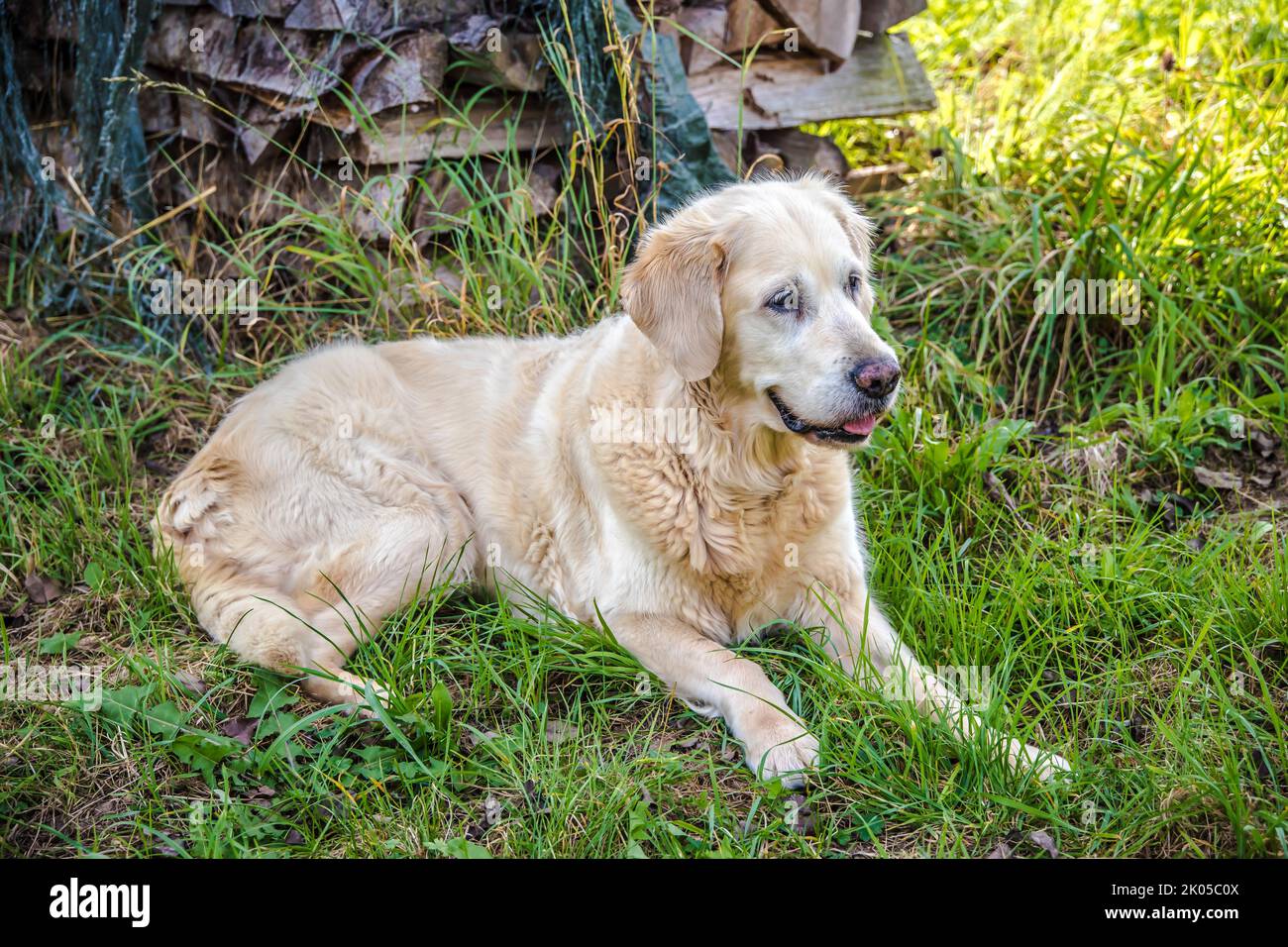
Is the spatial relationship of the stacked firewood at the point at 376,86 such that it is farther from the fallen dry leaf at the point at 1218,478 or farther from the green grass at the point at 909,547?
the fallen dry leaf at the point at 1218,478

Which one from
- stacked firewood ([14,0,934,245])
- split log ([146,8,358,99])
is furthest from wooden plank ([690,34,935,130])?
split log ([146,8,358,99])

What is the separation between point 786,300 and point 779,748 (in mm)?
Result: 1223

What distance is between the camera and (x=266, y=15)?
4.45m

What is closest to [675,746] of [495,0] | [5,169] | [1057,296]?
[1057,296]

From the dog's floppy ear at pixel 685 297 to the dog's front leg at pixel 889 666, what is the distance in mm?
842

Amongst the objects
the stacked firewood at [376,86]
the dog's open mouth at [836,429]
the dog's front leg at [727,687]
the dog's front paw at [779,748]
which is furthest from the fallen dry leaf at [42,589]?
the dog's open mouth at [836,429]

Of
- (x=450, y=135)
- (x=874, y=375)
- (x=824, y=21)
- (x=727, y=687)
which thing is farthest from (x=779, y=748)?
(x=824, y=21)

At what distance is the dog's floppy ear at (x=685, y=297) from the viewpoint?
2.92 m

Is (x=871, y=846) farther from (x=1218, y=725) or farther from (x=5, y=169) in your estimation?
(x=5, y=169)

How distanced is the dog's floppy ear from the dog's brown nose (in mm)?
412

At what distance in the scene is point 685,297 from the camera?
9.62 feet

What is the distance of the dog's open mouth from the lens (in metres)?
2.84

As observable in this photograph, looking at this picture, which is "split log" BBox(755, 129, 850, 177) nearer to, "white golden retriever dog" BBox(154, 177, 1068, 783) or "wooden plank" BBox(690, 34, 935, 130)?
"wooden plank" BBox(690, 34, 935, 130)
